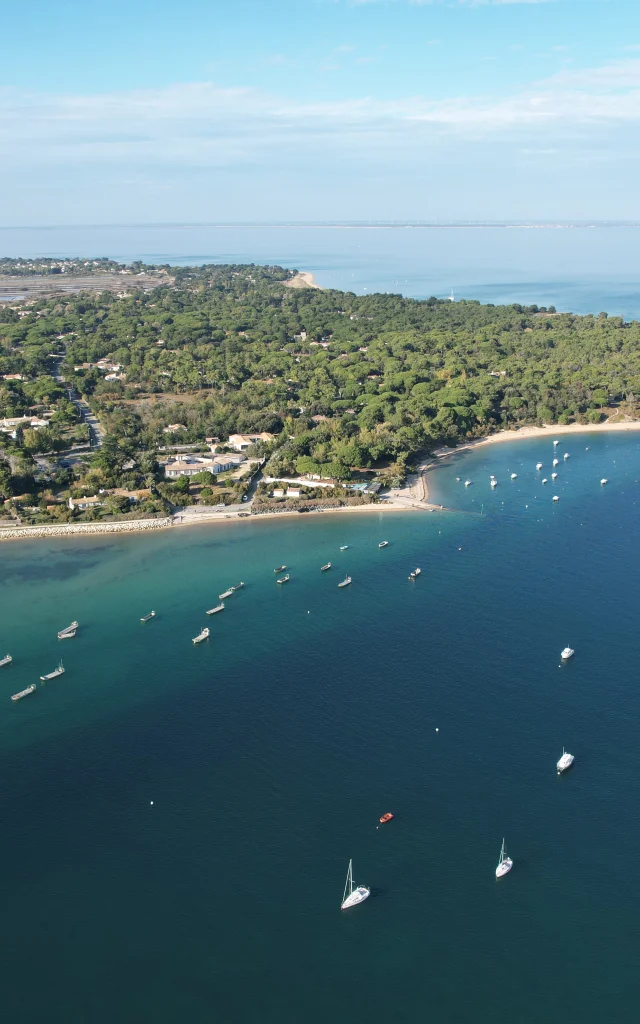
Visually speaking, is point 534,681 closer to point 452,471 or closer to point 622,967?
point 622,967

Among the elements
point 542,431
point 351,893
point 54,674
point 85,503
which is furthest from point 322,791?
point 542,431

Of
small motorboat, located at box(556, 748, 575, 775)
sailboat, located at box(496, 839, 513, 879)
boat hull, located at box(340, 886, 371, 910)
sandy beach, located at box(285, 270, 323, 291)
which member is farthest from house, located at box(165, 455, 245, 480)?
sandy beach, located at box(285, 270, 323, 291)

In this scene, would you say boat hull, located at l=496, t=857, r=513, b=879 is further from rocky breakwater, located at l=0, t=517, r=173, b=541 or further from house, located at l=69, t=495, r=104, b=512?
house, located at l=69, t=495, r=104, b=512

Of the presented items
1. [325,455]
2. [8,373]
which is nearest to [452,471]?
[325,455]

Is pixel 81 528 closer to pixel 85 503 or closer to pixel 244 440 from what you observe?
pixel 85 503

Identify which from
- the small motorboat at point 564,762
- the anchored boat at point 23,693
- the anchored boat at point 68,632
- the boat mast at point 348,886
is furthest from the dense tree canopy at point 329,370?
the boat mast at point 348,886

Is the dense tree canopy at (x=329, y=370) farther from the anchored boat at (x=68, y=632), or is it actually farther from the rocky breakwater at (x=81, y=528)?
the anchored boat at (x=68, y=632)

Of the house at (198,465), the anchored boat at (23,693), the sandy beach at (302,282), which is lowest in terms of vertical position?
the anchored boat at (23,693)
